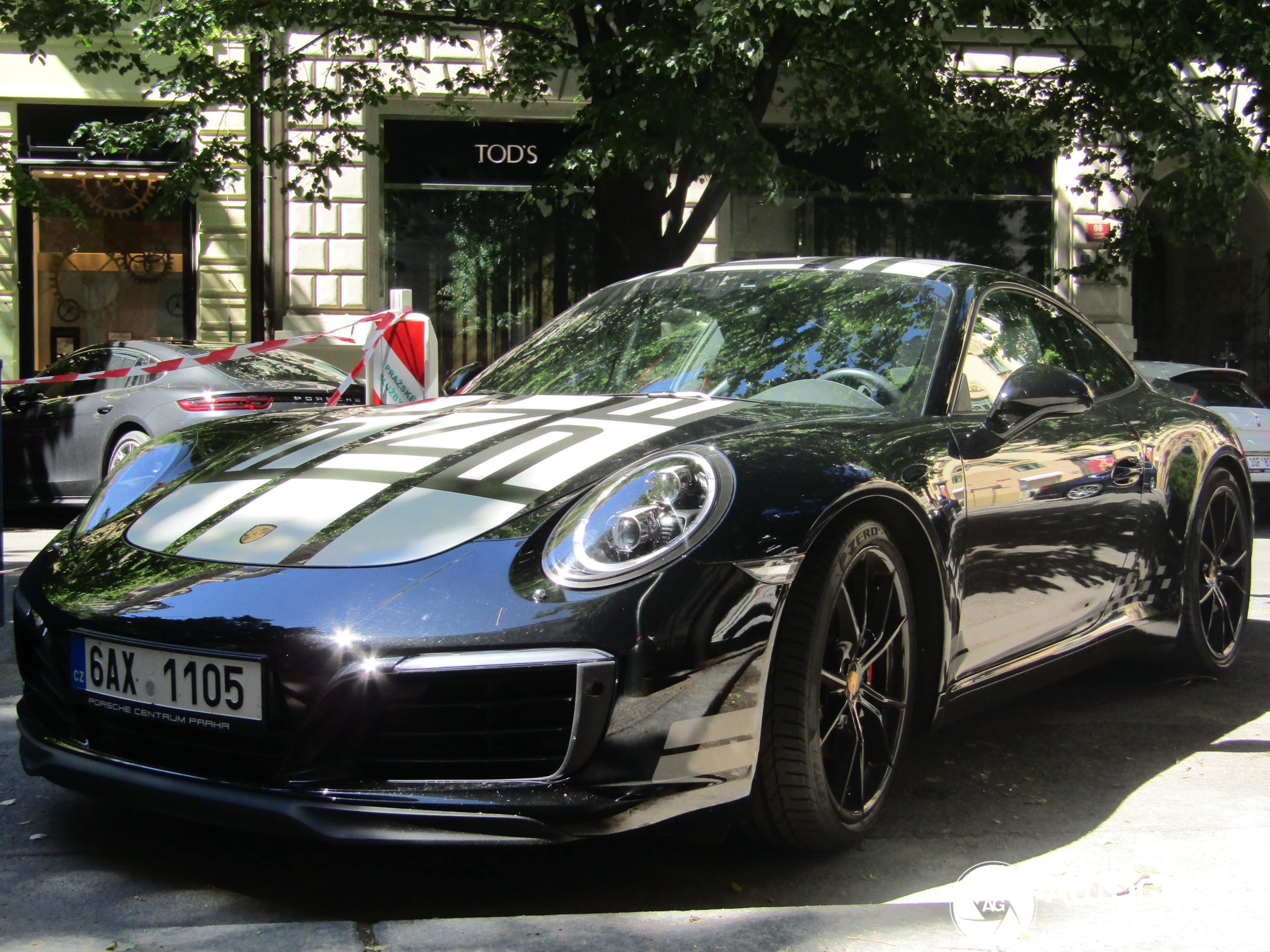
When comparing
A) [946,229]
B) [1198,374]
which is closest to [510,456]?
[1198,374]

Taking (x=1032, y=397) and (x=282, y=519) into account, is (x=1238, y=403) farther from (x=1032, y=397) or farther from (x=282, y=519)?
(x=282, y=519)

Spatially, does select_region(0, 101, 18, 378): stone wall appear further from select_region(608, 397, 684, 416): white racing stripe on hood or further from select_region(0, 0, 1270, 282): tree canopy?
select_region(608, 397, 684, 416): white racing stripe on hood

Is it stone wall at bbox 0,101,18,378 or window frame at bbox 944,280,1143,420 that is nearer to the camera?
window frame at bbox 944,280,1143,420

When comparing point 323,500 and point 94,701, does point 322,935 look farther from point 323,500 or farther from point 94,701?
point 323,500

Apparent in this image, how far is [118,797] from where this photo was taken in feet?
8.53

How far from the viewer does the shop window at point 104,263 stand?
53.6 feet

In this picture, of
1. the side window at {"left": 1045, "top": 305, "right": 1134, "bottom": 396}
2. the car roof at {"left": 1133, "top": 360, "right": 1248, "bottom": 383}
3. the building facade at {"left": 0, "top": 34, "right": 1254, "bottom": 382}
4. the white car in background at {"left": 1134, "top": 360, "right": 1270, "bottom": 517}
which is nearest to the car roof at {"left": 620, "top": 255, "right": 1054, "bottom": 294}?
the side window at {"left": 1045, "top": 305, "right": 1134, "bottom": 396}

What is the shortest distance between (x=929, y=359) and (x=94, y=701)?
2.13 m

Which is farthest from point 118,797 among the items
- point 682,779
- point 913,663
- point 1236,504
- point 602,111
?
point 602,111

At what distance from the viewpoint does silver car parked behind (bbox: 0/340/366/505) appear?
32.5 feet

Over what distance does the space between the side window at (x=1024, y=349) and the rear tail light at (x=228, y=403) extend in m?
6.70

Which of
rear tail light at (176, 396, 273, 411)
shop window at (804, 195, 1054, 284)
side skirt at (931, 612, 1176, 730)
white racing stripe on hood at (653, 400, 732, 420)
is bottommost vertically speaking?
side skirt at (931, 612, 1176, 730)

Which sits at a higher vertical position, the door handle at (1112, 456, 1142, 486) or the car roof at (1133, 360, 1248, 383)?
the car roof at (1133, 360, 1248, 383)

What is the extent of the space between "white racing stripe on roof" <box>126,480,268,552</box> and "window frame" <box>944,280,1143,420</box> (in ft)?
5.58
